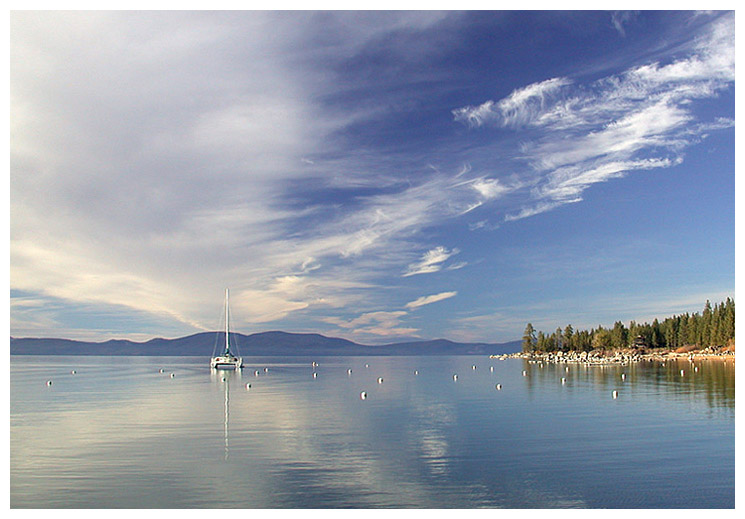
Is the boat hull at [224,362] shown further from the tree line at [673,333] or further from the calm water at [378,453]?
the tree line at [673,333]

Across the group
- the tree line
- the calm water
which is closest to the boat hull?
the calm water

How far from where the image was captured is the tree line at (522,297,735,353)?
14188 centimetres

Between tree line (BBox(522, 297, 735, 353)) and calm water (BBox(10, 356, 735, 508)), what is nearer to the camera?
calm water (BBox(10, 356, 735, 508))

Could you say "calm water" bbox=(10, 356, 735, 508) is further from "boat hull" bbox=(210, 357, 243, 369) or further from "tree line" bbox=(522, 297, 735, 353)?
"tree line" bbox=(522, 297, 735, 353)

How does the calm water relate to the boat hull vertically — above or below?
above

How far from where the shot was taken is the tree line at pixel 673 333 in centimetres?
14188

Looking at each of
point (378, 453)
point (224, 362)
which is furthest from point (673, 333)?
point (378, 453)

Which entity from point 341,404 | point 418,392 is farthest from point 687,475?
Result: point 418,392

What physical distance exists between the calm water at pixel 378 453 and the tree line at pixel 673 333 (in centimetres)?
9889

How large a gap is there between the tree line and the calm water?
9889 centimetres

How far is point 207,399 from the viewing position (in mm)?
58250

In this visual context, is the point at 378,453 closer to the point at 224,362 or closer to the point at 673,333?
the point at 224,362
